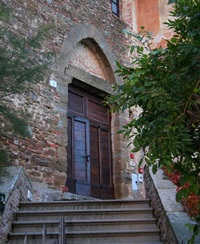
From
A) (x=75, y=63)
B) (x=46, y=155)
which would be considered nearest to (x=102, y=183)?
(x=46, y=155)

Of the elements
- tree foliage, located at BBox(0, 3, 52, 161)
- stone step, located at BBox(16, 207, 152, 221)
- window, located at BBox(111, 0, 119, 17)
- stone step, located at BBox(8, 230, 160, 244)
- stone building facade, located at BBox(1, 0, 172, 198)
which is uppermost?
window, located at BBox(111, 0, 119, 17)

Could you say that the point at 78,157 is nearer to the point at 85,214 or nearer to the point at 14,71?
the point at 85,214

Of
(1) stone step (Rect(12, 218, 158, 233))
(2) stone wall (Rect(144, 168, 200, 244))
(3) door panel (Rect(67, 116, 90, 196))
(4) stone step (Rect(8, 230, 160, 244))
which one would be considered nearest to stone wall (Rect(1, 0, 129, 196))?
(3) door panel (Rect(67, 116, 90, 196))

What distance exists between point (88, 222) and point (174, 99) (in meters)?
2.65

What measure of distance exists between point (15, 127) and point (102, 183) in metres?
5.07

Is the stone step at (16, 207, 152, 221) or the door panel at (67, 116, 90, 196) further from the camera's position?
the door panel at (67, 116, 90, 196)

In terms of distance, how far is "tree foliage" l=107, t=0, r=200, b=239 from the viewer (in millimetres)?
3482

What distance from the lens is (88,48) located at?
35.0 feet

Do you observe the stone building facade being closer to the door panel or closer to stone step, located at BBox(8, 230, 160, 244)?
the door panel

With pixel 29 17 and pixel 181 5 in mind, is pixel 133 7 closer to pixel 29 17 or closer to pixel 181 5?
pixel 29 17

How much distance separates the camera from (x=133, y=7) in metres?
12.8

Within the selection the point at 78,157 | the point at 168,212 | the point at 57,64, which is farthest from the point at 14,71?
the point at 78,157

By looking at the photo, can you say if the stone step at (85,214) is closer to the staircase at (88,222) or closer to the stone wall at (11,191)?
the staircase at (88,222)

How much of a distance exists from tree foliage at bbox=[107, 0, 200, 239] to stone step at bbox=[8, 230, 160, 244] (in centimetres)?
196
